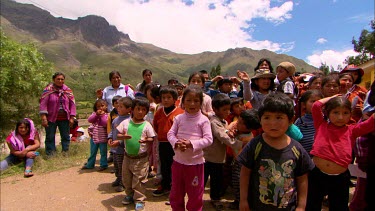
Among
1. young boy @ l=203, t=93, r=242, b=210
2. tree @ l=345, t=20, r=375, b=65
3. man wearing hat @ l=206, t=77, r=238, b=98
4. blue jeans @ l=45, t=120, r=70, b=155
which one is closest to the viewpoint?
young boy @ l=203, t=93, r=242, b=210

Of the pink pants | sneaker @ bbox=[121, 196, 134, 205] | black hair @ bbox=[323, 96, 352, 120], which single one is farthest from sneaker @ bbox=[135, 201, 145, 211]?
black hair @ bbox=[323, 96, 352, 120]

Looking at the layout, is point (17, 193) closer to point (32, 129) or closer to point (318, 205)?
point (32, 129)

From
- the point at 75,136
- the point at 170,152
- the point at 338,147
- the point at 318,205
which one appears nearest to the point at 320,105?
the point at 338,147

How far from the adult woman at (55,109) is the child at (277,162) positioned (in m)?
5.35

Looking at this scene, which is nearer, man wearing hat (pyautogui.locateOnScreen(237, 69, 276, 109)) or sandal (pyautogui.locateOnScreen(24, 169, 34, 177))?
man wearing hat (pyautogui.locateOnScreen(237, 69, 276, 109))

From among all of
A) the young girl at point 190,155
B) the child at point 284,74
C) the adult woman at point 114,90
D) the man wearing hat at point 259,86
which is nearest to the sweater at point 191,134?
the young girl at point 190,155

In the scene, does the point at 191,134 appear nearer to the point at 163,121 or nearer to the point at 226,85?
the point at 163,121

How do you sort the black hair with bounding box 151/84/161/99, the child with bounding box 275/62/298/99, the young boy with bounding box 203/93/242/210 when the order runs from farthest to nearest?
the black hair with bounding box 151/84/161/99 < the child with bounding box 275/62/298/99 < the young boy with bounding box 203/93/242/210

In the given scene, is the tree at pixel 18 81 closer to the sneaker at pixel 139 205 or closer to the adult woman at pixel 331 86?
the sneaker at pixel 139 205

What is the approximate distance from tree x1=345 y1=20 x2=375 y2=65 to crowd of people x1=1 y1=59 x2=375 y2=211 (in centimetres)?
3681

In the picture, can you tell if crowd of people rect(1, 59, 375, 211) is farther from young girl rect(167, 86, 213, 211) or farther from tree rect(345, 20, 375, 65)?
tree rect(345, 20, 375, 65)

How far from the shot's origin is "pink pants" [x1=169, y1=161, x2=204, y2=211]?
3082 mm

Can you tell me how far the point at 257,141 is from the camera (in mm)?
2191

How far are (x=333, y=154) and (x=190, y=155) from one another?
149 cm
